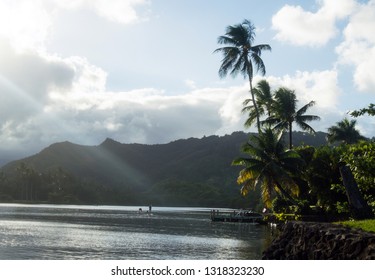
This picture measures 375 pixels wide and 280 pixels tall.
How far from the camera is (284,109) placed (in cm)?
6719

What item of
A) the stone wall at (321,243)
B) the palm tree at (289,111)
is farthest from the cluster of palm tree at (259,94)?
the stone wall at (321,243)

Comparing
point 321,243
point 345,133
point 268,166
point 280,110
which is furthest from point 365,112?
point 345,133

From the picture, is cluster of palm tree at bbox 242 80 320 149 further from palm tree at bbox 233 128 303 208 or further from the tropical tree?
the tropical tree

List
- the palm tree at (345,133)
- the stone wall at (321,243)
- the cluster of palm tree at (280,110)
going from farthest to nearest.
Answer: the palm tree at (345,133) → the cluster of palm tree at (280,110) → the stone wall at (321,243)

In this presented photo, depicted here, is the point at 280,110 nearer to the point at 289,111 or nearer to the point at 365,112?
the point at 289,111

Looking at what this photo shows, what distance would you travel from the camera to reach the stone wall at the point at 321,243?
56.1 ft

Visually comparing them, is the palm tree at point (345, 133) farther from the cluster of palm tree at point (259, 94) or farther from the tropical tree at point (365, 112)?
the tropical tree at point (365, 112)

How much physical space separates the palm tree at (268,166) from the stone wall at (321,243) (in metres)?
24.8

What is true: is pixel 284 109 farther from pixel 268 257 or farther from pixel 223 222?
pixel 268 257

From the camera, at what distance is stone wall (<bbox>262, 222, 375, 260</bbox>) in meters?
17.1

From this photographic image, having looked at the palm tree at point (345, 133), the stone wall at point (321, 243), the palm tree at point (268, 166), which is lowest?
the stone wall at point (321, 243)

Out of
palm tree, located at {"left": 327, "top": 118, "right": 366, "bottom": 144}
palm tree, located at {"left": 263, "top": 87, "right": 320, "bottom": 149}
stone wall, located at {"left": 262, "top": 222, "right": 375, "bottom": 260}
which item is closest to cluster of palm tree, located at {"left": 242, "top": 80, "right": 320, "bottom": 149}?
palm tree, located at {"left": 263, "top": 87, "right": 320, "bottom": 149}

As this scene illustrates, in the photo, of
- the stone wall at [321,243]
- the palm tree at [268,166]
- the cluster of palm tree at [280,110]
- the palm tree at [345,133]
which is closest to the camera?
the stone wall at [321,243]
